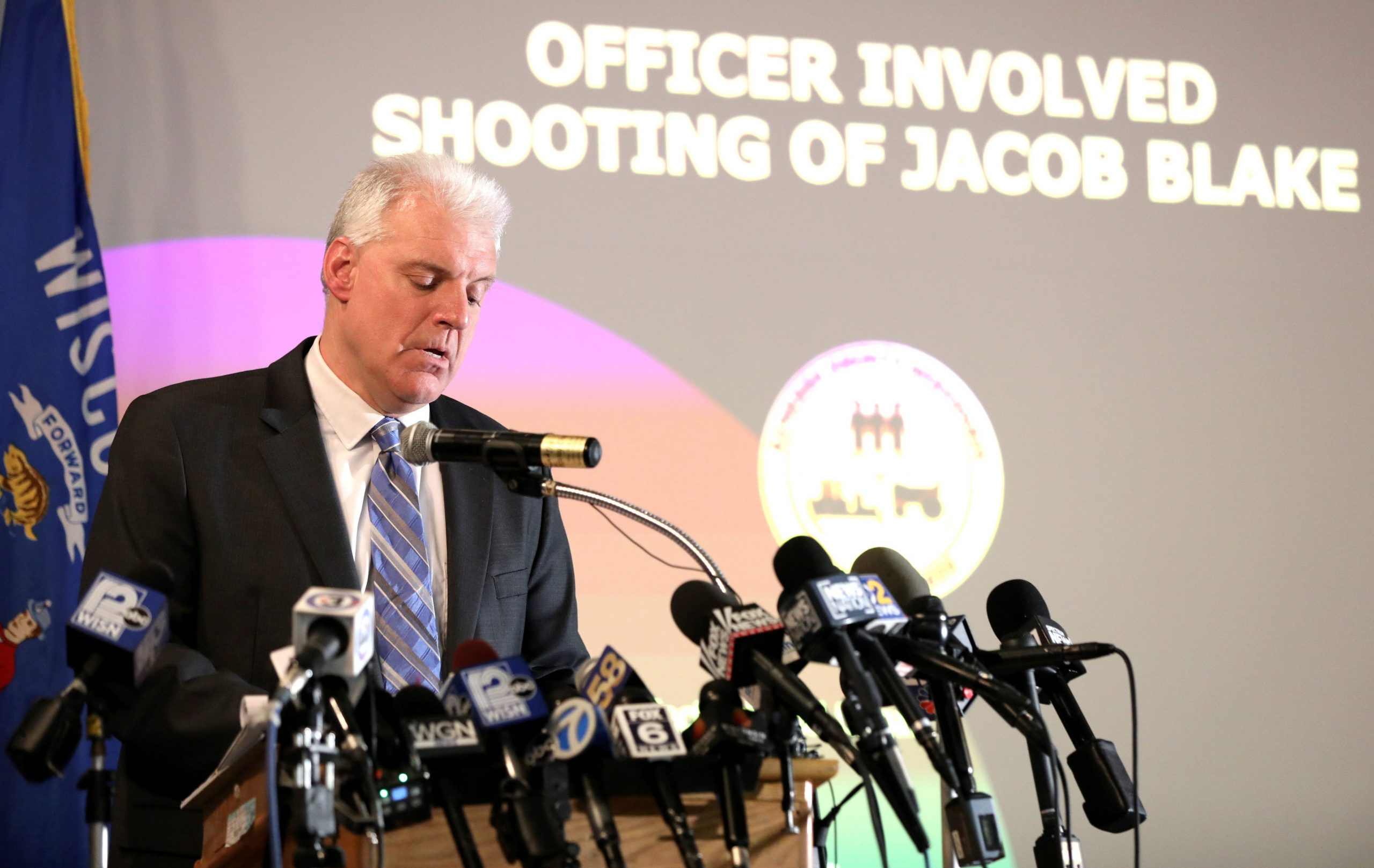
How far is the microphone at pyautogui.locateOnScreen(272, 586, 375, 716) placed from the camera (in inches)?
54.8

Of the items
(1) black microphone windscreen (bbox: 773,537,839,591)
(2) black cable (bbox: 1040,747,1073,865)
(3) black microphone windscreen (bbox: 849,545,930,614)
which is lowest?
(2) black cable (bbox: 1040,747,1073,865)

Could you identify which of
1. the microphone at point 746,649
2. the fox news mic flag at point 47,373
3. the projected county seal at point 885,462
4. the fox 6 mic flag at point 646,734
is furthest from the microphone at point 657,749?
the fox news mic flag at point 47,373

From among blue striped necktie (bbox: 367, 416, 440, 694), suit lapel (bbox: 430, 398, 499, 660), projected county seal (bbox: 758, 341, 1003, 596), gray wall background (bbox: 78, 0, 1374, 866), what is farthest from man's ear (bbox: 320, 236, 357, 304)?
projected county seal (bbox: 758, 341, 1003, 596)

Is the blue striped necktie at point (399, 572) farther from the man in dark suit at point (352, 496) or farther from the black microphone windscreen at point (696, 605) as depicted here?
the black microphone windscreen at point (696, 605)

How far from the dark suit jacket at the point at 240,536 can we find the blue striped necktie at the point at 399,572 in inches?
2.5

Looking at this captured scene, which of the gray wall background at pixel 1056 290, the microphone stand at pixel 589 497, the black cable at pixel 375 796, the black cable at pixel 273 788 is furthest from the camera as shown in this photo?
the gray wall background at pixel 1056 290

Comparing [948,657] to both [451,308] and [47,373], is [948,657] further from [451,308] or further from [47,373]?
[47,373]

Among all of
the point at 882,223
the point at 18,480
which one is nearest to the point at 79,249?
the point at 18,480

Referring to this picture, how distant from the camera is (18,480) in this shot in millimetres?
3836

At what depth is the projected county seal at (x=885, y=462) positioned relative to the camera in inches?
166

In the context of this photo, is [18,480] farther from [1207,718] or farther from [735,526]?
[1207,718]

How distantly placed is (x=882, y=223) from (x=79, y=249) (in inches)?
97.2

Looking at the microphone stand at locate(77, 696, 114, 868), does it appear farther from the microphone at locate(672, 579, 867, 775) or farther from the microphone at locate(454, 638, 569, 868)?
the microphone at locate(672, 579, 867, 775)

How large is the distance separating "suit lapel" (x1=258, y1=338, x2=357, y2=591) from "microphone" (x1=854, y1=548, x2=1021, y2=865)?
37.8 inches
